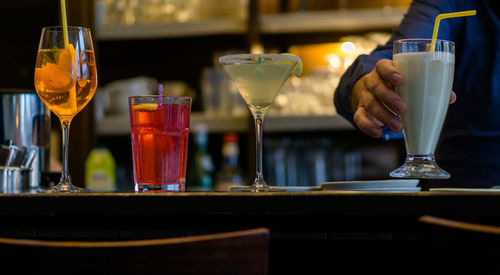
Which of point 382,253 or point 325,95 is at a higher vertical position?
point 325,95

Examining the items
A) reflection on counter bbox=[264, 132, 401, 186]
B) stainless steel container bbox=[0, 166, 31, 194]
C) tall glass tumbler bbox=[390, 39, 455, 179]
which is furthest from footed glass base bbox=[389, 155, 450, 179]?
reflection on counter bbox=[264, 132, 401, 186]

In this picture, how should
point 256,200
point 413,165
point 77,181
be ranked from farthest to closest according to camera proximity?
point 77,181, point 413,165, point 256,200

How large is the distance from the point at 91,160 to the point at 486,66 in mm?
1910

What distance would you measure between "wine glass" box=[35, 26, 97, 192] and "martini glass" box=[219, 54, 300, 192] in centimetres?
24

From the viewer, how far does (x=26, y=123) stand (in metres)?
1.43

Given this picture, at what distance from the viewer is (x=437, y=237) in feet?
2.35

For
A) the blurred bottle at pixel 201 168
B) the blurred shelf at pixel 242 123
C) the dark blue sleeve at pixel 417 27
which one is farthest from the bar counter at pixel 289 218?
the blurred bottle at pixel 201 168

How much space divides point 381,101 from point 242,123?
1.90 meters

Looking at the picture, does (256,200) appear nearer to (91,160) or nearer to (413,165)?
(413,165)

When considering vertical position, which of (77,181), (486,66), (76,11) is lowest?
(77,181)

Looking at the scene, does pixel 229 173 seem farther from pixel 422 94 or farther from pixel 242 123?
pixel 422 94

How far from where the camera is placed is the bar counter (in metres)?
0.85

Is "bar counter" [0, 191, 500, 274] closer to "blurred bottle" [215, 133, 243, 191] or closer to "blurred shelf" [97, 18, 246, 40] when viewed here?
"blurred bottle" [215, 133, 243, 191]

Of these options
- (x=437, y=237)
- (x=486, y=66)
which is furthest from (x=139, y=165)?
(x=486, y=66)
